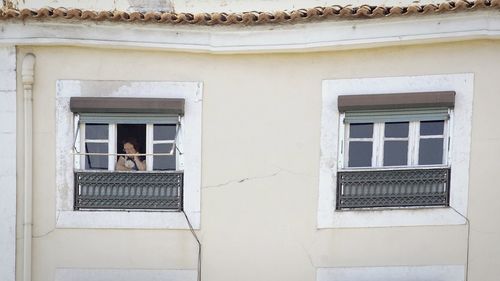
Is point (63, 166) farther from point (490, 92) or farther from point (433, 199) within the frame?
point (490, 92)

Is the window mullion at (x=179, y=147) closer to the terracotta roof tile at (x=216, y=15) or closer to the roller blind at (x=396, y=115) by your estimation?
the terracotta roof tile at (x=216, y=15)

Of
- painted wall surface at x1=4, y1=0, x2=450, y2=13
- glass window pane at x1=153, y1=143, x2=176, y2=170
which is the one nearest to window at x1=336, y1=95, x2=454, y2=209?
painted wall surface at x1=4, y1=0, x2=450, y2=13

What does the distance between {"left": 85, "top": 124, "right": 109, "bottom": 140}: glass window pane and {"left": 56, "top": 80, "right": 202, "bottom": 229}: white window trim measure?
0.59 ft

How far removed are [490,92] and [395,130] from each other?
3.61 ft

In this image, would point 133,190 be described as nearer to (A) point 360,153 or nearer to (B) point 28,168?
(B) point 28,168

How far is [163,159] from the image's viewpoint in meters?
7.55

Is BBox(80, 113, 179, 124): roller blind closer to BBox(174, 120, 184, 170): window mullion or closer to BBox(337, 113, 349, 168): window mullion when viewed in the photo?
BBox(174, 120, 184, 170): window mullion

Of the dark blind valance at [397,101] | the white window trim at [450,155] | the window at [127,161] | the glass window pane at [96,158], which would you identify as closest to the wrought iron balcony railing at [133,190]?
the window at [127,161]

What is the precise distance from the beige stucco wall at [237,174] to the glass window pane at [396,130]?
68cm

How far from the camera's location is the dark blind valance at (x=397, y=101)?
23.2ft

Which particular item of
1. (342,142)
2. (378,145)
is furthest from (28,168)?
(378,145)

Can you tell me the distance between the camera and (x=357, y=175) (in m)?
7.32

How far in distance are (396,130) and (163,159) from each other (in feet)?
8.86

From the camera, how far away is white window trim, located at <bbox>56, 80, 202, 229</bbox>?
7.44 metres
